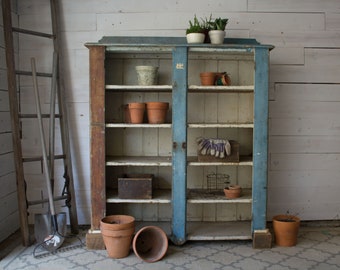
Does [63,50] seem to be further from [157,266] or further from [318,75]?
[318,75]

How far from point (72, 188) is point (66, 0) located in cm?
180

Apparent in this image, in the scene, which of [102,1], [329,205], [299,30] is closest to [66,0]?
[102,1]

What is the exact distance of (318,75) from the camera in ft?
12.0

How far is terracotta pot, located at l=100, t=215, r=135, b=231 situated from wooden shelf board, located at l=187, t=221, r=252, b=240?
54cm

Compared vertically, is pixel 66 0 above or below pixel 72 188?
above

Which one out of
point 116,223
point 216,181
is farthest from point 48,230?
point 216,181

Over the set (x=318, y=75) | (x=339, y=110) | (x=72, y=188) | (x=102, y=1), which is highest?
(x=102, y=1)

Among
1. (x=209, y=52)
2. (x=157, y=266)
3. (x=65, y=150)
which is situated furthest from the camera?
(x=65, y=150)

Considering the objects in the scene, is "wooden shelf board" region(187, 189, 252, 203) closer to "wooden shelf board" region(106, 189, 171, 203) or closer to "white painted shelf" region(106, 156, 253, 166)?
"wooden shelf board" region(106, 189, 171, 203)

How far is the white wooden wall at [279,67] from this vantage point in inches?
140

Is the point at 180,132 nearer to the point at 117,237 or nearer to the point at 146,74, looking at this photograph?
the point at 146,74

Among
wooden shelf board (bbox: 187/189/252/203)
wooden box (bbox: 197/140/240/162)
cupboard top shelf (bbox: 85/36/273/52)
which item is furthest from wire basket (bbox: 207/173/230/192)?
cupboard top shelf (bbox: 85/36/273/52)

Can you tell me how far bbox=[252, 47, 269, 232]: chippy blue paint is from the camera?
3.08 meters

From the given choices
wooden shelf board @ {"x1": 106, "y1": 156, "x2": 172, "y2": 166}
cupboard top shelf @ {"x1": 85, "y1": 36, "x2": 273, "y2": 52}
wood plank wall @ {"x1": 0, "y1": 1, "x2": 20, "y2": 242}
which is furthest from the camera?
wood plank wall @ {"x1": 0, "y1": 1, "x2": 20, "y2": 242}
